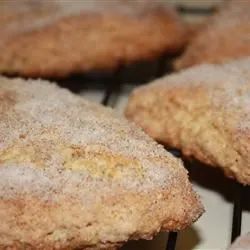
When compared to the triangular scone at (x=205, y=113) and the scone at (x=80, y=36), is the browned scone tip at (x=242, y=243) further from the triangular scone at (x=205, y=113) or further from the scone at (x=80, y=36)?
the scone at (x=80, y=36)

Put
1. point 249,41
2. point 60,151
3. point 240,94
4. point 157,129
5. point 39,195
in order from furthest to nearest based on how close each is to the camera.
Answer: point 249,41, point 157,129, point 240,94, point 60,151, point 39,195

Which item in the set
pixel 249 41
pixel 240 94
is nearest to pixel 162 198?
pixel 240 94

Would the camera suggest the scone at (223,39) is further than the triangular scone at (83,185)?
Yes

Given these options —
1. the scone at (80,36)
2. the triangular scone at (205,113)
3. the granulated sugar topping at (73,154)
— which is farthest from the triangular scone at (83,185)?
the scone at (80,36)

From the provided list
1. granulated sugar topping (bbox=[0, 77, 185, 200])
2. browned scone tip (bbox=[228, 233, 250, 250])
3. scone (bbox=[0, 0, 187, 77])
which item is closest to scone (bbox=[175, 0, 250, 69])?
scone (bbox=[0, 0, 187, 77])

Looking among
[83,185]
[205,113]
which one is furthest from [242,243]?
[205,113]

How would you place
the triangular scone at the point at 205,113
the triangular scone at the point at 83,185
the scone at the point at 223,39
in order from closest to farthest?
the triangular scone at the point at 83,185, the triangular scone at the point at 205,113, the scone at the point at 223,39

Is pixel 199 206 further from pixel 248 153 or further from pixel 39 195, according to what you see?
pixel 39 195
